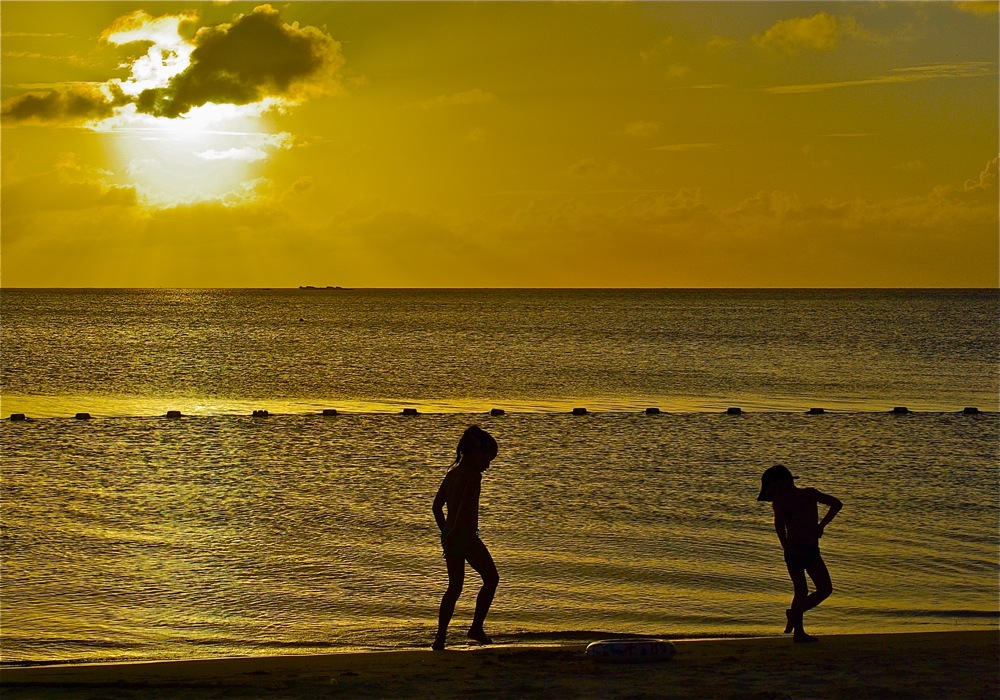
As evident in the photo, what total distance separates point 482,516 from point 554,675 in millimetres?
10201

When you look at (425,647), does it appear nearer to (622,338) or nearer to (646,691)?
(646,691)

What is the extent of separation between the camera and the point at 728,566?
16.1m

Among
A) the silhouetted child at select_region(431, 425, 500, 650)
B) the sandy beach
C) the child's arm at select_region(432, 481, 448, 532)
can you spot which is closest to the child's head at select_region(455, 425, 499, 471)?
the silhouetted child at select_region(431, 425, 500, 650)

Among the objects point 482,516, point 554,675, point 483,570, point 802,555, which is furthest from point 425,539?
point 554,675

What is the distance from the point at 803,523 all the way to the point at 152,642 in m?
7.02

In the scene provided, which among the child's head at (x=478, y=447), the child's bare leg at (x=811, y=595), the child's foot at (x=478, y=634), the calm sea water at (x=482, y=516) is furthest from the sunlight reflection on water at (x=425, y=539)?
the child's head at (x=478, y=447)

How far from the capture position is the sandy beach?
9281mm

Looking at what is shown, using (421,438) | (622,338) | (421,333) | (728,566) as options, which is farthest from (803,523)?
(421,333)

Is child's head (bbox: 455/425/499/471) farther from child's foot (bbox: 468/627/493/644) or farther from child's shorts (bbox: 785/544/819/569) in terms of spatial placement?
→ child's shorts (bbox: 785/544/819/569)

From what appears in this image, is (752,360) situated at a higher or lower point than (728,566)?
higher

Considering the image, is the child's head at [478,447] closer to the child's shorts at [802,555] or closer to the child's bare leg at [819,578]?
the child's shorts at [802,555]

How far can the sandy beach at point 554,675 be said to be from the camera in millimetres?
9281

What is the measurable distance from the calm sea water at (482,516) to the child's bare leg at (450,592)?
1.71 meters

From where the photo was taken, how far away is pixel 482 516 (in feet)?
65.6
